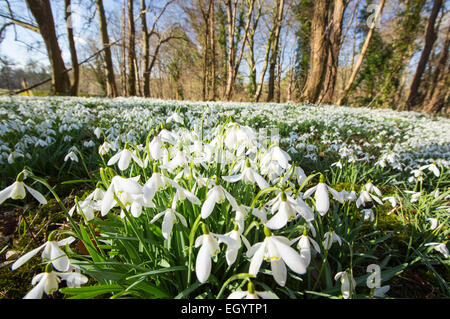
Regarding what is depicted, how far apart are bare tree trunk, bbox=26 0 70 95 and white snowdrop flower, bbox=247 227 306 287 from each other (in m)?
11.0

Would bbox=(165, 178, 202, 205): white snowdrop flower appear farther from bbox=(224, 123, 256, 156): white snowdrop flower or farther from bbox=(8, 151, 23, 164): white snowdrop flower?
bbox=(8, 151, 23, 164): white snowdrop flower

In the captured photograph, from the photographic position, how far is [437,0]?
36.6 feet

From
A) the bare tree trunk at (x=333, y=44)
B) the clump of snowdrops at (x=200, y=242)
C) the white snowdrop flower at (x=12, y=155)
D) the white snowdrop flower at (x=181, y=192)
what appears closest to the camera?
the clump of snowdrops at (x=200, y=242)

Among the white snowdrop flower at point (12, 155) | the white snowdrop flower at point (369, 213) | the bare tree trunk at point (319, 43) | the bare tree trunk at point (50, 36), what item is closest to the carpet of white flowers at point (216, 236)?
the white snowdrop flower at point (369, 213)

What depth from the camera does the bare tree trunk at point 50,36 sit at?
877 centimetres

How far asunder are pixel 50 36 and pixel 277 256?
1277 cm

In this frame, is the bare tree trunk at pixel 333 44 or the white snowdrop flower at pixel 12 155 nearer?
the white snowdrop flower at pixel 12 155

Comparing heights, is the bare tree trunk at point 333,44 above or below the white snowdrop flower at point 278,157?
above

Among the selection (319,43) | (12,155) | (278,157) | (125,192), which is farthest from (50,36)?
(278,157)

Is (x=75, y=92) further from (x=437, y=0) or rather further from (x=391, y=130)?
(x=437, y=0)

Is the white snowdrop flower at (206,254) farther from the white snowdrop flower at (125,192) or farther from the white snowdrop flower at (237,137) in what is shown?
the white snowdrop flower at (237,137)

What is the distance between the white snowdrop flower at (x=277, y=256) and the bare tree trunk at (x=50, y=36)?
11.0m

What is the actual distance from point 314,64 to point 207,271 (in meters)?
10.3

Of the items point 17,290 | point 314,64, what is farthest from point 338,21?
point 17,290
